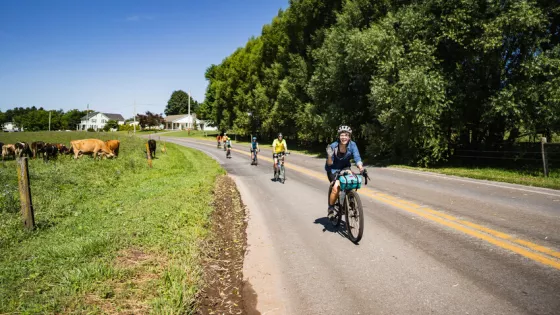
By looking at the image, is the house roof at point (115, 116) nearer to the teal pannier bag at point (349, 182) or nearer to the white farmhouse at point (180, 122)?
the white farmhouse at point (180, 122)

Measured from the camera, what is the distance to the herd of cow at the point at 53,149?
20.8m

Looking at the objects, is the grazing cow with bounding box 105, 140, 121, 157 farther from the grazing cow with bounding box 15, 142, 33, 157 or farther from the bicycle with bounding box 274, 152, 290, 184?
the bicycle with bounding box 274, 152, 290, 184

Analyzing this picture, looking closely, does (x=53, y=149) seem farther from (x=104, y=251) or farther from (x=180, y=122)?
(x=180, y=122)

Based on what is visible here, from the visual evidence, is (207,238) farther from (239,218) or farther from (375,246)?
(375,246)

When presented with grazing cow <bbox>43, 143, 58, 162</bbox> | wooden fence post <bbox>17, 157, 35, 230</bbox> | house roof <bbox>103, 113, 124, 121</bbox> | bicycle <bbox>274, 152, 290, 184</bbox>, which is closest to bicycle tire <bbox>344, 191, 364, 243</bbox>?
wooden fence post <bbox>17, 157, 35, 230</bbox>

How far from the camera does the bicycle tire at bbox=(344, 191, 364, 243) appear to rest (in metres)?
5.36

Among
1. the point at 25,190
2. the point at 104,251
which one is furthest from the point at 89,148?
the point at 104,251

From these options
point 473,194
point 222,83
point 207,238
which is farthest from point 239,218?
point 222,83

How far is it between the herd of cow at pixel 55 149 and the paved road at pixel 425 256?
18038 millimetres

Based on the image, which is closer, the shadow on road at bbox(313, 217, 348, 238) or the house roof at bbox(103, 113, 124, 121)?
the shadow on road at bbox(313, 217, 348, 238)

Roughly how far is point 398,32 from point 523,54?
244 inches

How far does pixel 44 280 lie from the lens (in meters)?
4.04

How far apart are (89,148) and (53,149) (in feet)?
6.83

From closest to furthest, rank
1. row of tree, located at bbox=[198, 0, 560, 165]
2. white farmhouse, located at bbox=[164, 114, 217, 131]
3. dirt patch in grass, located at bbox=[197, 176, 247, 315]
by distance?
dirt patch in grass, located at bbox=[197, 176, 247, 315]
row of tree, located at bbox=[198, 0, 560, 165]
white farmhouse, located at bbox=[164, 114, 217, 131]
